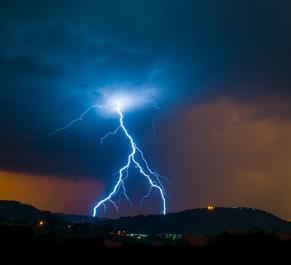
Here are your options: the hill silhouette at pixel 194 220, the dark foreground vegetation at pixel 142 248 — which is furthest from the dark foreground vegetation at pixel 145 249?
the hill silhouette at pixel 194 220

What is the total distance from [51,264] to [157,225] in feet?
273

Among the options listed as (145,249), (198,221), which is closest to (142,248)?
(145,249)

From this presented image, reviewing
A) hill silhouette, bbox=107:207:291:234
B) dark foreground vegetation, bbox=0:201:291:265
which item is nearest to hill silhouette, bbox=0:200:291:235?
hill silhouette, bbox=107:207:291:234

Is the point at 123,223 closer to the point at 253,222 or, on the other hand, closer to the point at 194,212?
the point at 194,212

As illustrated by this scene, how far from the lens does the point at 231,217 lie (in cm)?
10944

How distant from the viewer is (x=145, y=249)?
24.4 m

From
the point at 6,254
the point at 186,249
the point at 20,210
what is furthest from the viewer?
the point at 20,210

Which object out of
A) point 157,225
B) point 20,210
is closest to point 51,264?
point 157,225

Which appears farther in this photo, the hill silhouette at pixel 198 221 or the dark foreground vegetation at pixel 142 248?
the hill silhouette at pixel 198 221

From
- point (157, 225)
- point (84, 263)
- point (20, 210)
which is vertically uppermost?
point (20, 210)

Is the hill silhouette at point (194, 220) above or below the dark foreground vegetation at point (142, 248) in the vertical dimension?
above

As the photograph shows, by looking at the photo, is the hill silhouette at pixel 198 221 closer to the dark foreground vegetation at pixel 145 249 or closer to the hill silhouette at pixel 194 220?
the hill silhouette at pixel 194 220

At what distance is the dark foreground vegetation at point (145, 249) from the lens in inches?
878

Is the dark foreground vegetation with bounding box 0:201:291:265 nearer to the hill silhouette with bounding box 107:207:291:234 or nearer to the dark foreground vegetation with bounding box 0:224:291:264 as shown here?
the dark foreground vegetation with bounding box 0:224:291:264
